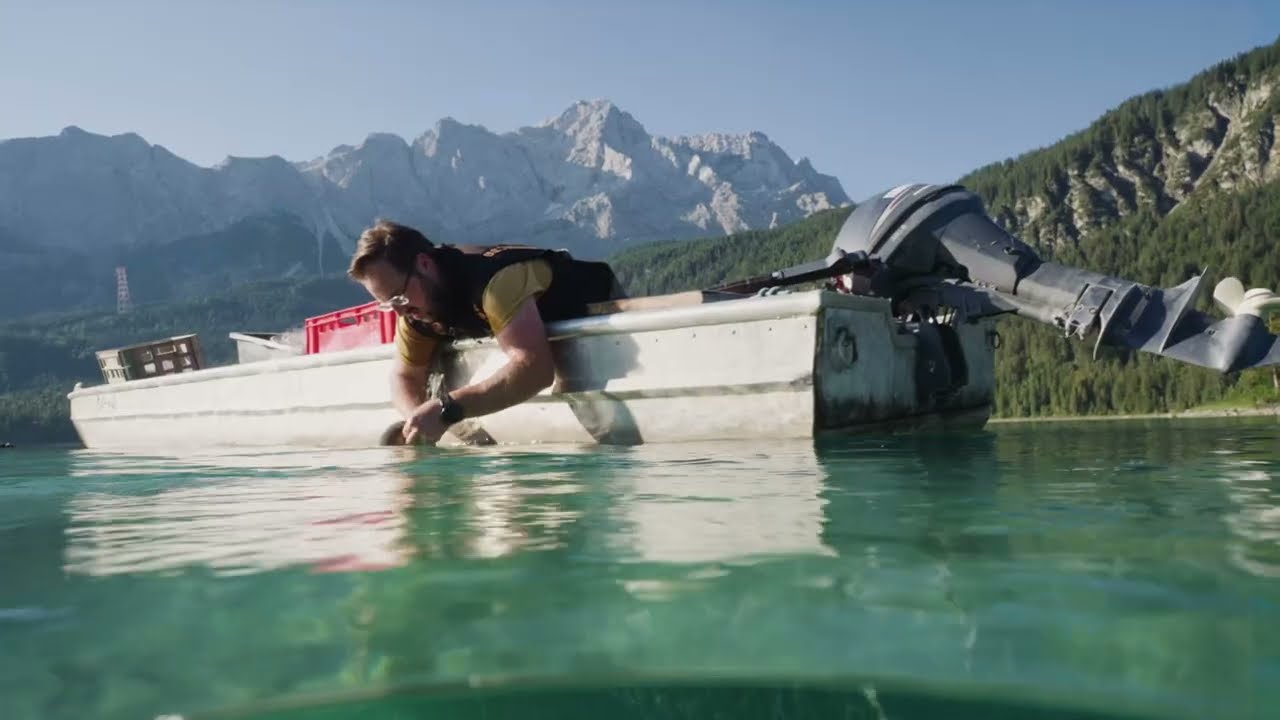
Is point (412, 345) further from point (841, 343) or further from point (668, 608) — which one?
point (668, 608)

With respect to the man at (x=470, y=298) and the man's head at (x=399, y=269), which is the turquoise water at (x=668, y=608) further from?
the man's head at (x=399, y=269)

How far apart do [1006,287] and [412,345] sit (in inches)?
191

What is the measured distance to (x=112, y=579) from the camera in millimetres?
1827

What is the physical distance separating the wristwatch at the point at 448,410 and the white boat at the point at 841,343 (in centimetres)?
131

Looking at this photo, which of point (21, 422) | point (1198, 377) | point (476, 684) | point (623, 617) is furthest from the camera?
point (21, 422)

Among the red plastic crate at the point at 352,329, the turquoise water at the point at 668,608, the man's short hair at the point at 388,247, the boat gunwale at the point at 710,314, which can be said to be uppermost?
the man's short hair at the point at 388,247

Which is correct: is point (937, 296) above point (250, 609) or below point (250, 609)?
above

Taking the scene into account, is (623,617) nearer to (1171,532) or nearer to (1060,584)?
(1060,584)

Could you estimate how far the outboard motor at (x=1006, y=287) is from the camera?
5.93m

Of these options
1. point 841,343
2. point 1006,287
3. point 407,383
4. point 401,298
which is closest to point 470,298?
point 401,298

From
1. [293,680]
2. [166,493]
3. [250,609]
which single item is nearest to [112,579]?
[250,609]

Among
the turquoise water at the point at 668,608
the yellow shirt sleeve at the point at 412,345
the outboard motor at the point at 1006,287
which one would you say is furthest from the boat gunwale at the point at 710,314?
the turquoise water at the point at 668,608

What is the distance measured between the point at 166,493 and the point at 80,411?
14674mm

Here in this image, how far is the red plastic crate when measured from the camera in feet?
32.2
